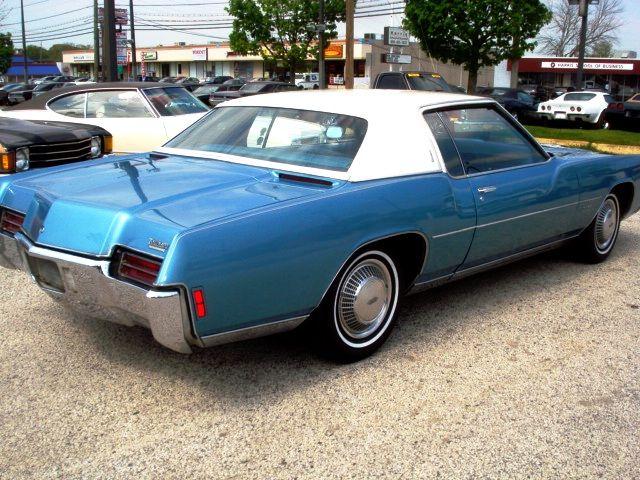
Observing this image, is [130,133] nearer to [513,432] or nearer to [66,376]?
[66,376]

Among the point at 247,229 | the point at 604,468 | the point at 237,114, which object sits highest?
the point at 237,114

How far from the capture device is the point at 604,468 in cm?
276

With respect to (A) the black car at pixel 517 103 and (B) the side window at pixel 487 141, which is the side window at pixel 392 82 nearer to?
(A) the black car at pixel 517 103

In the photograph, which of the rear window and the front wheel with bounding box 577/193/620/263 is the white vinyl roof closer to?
the front wheel with bounding box 577/193/620/263

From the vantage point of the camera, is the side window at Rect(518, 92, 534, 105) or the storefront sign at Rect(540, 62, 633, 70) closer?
the side window at Rect(518, 92, 534, 105)

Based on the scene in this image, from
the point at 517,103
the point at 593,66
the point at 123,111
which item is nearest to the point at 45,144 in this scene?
the point at 123,111

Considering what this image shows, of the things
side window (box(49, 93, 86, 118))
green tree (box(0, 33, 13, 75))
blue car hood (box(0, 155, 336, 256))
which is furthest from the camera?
green tree (box(0, 33, 13, 75))

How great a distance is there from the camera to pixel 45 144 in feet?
20.7

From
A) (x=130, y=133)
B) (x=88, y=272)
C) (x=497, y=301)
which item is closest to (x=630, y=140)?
(x=130, y=133)

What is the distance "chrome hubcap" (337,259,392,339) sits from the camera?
352 cm

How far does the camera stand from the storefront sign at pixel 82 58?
85175 millimetres

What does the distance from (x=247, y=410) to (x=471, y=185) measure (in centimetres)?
188

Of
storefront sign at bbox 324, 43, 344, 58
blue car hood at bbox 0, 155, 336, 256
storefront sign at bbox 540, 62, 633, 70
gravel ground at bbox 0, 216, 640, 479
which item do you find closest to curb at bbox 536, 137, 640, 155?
gravel ground at bbox 0, 216, 640, 479

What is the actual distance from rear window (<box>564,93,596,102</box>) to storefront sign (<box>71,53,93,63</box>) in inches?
2881
